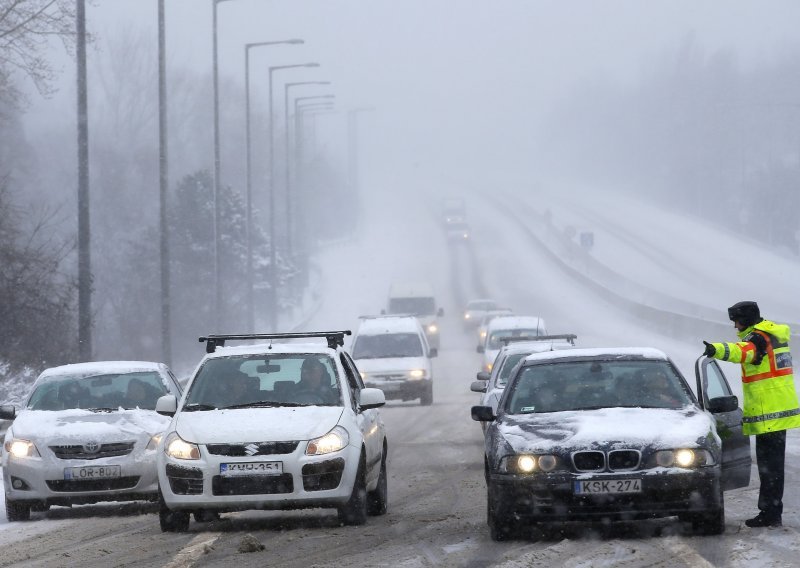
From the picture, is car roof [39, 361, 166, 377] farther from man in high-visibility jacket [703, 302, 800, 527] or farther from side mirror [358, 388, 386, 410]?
man in high-visibility jacket [703, 302, 800, 527]

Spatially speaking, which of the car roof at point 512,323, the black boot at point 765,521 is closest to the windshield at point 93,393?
the black boot at point 765,521

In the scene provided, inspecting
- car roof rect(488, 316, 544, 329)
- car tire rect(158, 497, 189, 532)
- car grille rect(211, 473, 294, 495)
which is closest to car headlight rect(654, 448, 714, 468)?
car grille rect(211, 473, 294, 495)

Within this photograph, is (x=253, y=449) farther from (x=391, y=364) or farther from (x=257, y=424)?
(x=391, y=364)

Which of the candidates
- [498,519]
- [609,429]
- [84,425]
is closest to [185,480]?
[498,519]

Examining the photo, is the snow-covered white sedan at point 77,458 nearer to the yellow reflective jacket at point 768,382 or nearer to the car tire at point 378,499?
the car tire at point 378,499

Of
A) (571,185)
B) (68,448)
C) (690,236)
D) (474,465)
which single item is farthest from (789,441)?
(571,185)

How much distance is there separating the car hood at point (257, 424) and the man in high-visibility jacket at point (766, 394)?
3.09 meters

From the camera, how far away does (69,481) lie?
14.3 meters

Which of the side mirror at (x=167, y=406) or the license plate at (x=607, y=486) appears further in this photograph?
the side mirror at (x=167, y=406)

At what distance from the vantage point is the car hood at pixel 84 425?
14.5 meters

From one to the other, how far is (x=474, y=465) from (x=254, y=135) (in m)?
108

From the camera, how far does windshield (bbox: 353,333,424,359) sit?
1261 inches

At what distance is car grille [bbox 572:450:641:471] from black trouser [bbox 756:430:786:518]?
3.74 feet

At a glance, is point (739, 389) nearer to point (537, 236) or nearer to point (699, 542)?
point (699, 542)
